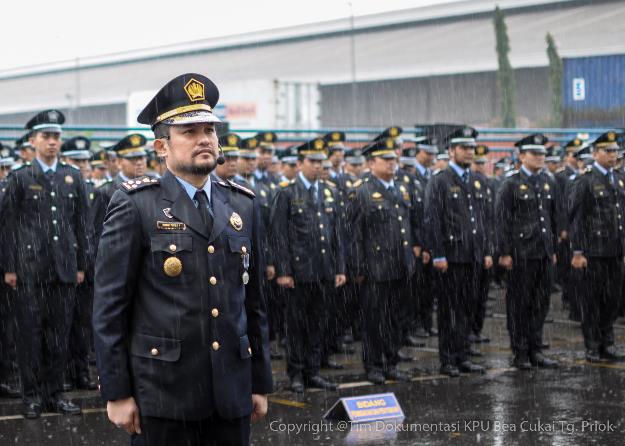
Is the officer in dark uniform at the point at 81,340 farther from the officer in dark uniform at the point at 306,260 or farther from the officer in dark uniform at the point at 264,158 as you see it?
the officer in dark uniform at the point at 264,158

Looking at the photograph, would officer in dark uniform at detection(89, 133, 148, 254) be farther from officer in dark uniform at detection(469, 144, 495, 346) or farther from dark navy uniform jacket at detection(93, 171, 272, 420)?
dark navy uniform jacket at detection(93, 171, 272, 420)

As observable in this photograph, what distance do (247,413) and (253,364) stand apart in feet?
Answer: 0.83

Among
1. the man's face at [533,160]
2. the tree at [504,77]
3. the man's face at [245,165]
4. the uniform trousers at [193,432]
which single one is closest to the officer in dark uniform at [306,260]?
the man's face at [245,165]

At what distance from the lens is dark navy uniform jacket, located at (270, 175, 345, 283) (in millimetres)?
9734

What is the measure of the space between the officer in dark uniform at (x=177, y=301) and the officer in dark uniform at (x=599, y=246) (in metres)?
7.39

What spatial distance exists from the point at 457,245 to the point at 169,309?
6.52 meters

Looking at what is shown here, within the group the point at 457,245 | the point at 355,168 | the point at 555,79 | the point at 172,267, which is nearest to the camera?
the point at 172,267

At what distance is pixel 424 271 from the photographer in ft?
41.2

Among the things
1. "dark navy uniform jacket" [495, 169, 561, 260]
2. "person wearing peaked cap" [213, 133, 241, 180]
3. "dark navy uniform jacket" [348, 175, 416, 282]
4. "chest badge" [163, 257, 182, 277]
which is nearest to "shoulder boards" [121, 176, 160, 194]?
"chest badge" [163, 257, 182, 277]

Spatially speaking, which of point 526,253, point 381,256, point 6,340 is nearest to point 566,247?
point 526,253

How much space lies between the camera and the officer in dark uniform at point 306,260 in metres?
9.46

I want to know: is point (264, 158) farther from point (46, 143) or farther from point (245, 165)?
point (46, 143)

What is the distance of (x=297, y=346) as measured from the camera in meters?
9.45

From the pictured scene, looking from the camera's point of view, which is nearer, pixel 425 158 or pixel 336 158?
pixel 425 158
